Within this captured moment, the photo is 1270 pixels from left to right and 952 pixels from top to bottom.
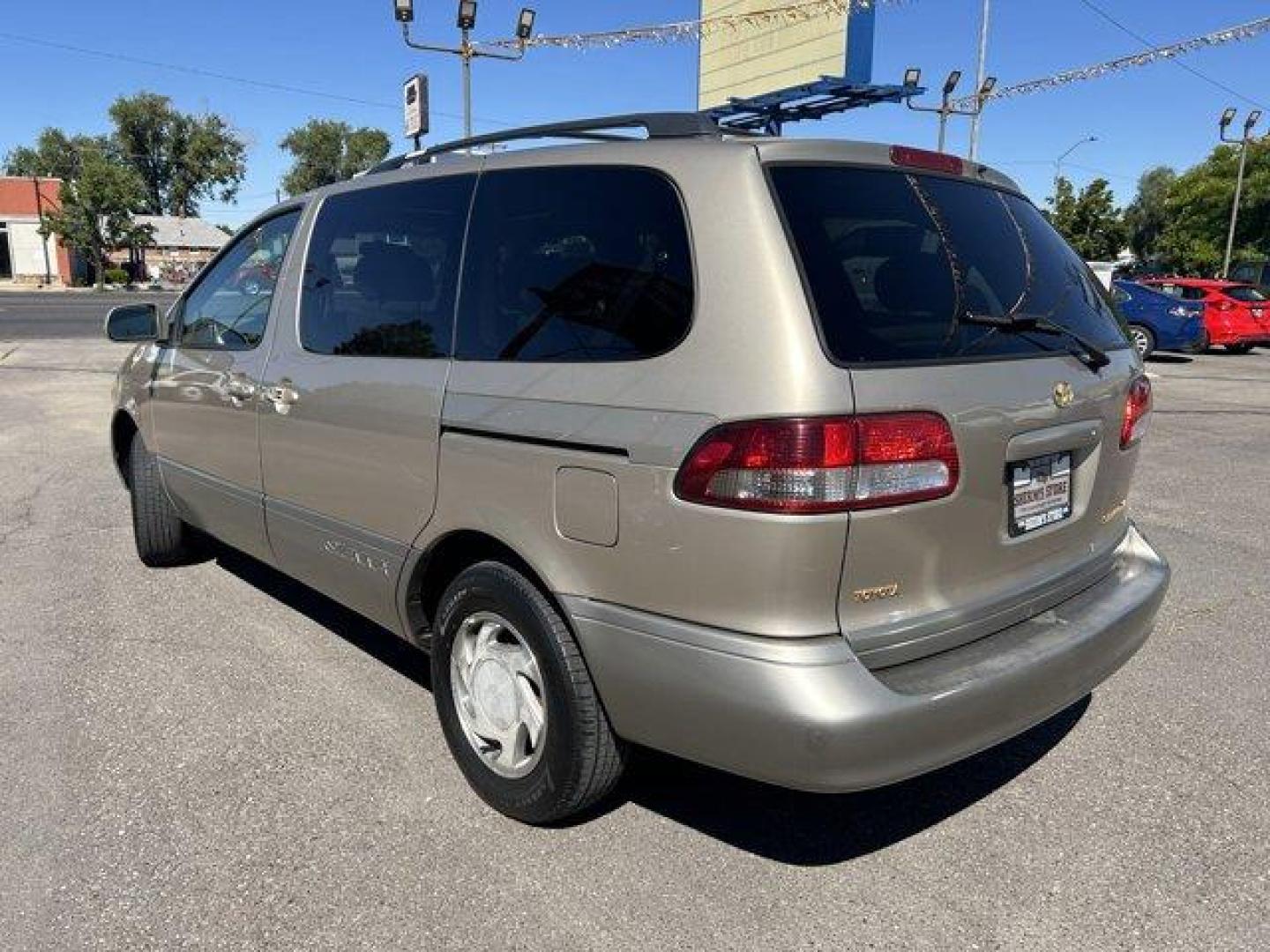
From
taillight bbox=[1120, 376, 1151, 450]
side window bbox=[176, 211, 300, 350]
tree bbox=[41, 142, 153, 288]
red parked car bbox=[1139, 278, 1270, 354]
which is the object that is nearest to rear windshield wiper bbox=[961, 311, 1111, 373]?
taillight bbox=[1120, 376, 1151, 450]

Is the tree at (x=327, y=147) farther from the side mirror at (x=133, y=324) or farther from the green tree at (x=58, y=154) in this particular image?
the side mirror at (x=133, y=324)

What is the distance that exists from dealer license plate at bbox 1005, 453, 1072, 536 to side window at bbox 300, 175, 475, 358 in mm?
1622

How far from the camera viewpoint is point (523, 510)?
8.35ft

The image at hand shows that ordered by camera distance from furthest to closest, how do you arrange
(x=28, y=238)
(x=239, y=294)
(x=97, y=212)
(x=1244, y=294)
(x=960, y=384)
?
(x=28, y=238)
(x=97, y=212)
(x=1244, y=294)
(x=239, y=294)
(x=960, y=384)

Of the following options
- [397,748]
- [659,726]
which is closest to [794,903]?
[659,726]

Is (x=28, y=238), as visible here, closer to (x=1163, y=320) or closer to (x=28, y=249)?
(x=28, y=249)

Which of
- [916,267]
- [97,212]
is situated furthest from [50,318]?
[97,212]

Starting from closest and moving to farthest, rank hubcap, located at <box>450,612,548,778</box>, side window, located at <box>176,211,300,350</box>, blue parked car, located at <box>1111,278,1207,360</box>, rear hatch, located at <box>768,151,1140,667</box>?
rear hatch, located at <box>768,151,1140,667</box> < hubcap, located at <box>450,612,548,778</box> < side window, located at <box>176,211,300,350</box> < blue parked car, located at <box>1111,278,1207,360</box>

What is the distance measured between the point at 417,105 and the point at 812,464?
10968mm

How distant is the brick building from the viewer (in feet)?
209

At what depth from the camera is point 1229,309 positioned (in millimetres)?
18859

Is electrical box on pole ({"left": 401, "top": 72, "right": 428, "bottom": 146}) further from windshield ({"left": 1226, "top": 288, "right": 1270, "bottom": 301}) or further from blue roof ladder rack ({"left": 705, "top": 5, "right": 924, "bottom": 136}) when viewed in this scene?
windshield ({"left": 1226, "top": 288, "right": 1270, "bottom": 301})

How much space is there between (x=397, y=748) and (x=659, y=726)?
1267 millimetres

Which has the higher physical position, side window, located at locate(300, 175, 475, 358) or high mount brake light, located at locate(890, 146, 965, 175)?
high mount brake light, located at locate(890, 146, 965, 175)
